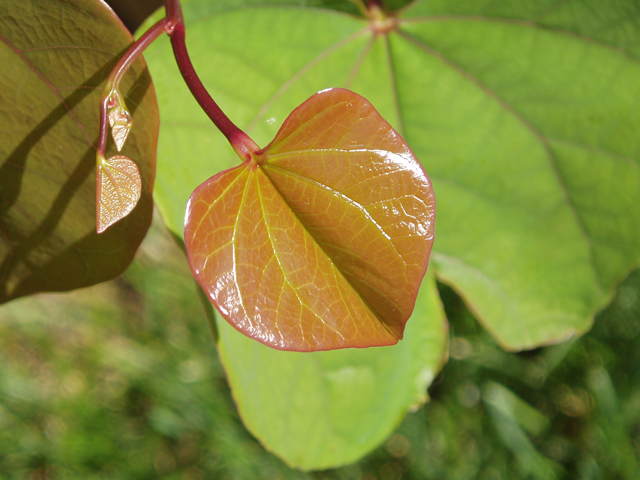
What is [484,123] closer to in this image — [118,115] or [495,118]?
[495,118]

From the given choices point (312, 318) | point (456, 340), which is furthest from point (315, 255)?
point (456, 340)

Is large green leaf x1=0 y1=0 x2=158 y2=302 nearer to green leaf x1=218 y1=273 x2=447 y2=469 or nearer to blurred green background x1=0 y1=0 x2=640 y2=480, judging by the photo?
green leaf x1=218 y1=273 x2=447 y2=469

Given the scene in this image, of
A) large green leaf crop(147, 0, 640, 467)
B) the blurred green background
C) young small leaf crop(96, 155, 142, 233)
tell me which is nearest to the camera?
young small leaf crop(96, 155, 142, 233)

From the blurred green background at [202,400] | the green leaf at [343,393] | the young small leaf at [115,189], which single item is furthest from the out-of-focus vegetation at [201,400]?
the young small leaf at [115,189]

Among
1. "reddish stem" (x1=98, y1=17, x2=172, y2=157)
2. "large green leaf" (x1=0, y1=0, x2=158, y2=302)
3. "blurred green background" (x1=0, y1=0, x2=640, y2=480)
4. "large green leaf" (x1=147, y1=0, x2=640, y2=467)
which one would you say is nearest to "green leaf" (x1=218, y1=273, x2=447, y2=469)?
"large green leaf" (x1=147, y1=0, x2=640, y2=467)

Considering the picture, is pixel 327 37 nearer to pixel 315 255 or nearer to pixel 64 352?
pixel 315 255

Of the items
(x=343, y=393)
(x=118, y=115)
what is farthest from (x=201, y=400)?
(x=118, y=115)
